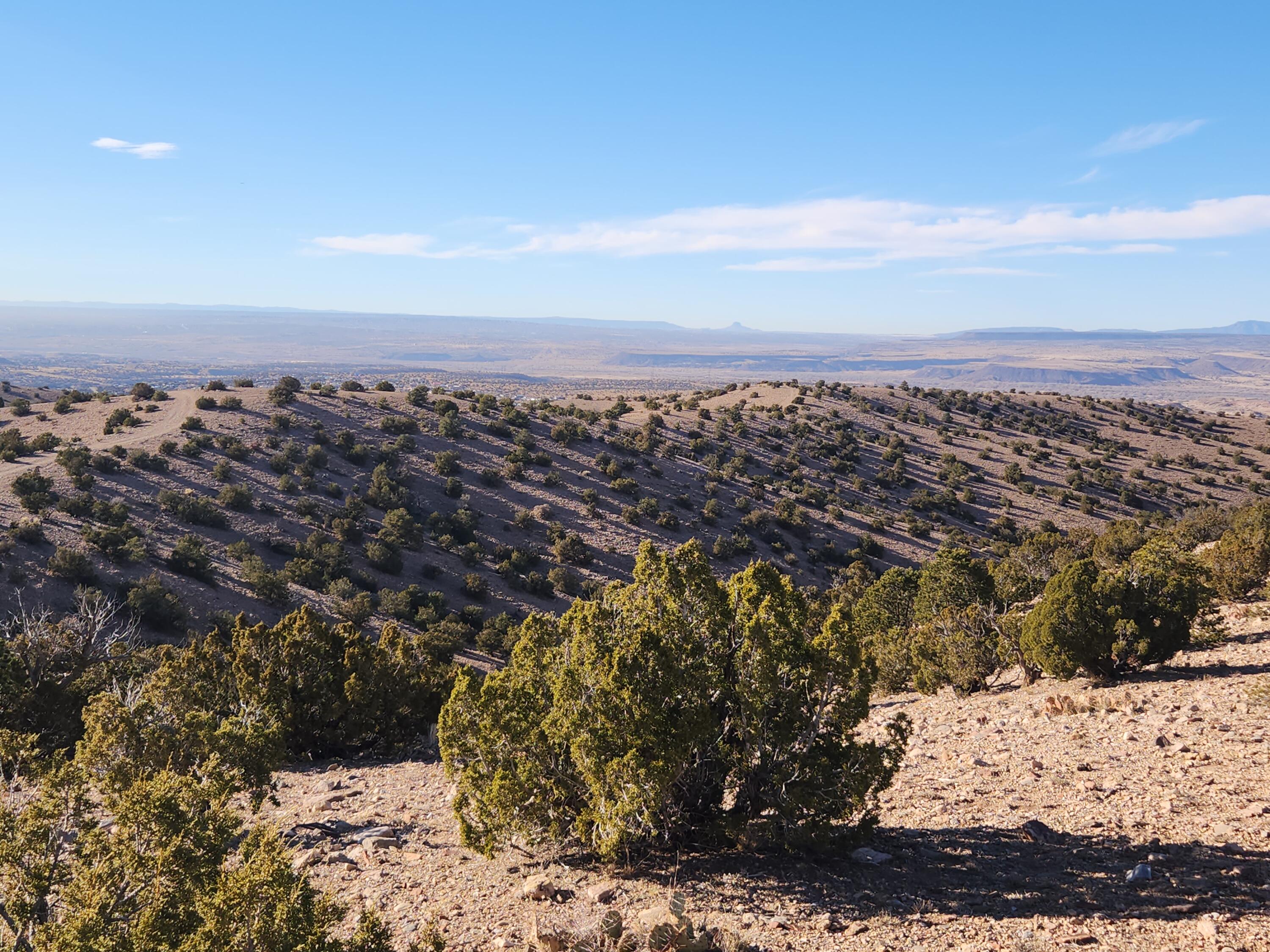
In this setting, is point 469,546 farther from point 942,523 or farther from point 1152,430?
point 1152,430

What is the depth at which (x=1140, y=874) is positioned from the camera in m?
7.95

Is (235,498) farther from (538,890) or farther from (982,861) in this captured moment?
(982,861)

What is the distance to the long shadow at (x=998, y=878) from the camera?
24.9ft

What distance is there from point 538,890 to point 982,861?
558 centimetres

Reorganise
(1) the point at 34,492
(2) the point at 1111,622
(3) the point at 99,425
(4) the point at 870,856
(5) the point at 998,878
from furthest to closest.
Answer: (3) the point at 99,425 < (1) the point at 34,492 < (2) the point at 1111,622 < (4) the point at 870,856 < (5) the point at 998,878

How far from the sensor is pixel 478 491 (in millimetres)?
46219

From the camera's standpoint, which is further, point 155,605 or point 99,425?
point 99,425

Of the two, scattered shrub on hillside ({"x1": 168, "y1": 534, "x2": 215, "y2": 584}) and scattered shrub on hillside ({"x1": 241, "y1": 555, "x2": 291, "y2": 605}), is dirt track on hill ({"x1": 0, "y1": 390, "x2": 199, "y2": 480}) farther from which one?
scattered shrub on hillside ({"x1": 241, "y1": 555, "x2": 291, "y2": 605})

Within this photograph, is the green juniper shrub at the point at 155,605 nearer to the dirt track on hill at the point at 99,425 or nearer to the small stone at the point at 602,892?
the dirt track on hill at the point at 99,425

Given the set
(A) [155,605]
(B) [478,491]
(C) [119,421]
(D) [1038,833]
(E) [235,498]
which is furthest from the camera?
(C) [119,421]

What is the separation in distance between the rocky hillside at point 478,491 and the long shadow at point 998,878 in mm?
24221

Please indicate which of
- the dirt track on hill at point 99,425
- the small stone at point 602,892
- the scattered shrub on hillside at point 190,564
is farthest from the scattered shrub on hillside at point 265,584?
the small stone at point 602,892

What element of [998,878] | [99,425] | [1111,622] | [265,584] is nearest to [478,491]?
[265,584]

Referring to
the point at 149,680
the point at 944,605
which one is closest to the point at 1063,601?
the point at 944,605
